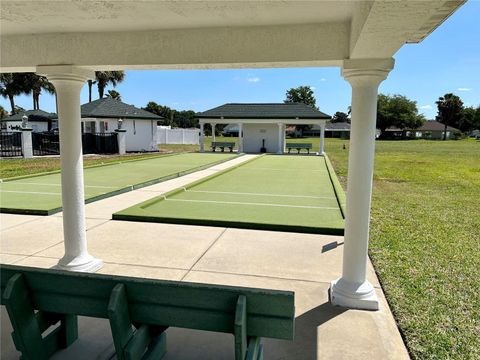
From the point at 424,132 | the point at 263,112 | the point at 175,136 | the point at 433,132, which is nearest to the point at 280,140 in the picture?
the point at 263,112

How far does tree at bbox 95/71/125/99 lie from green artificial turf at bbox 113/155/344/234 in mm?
33219

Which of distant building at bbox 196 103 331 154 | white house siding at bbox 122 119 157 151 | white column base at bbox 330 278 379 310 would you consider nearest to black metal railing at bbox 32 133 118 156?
white house siding at bbox 122 119 157 151

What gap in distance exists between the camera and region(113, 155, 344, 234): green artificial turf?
23.5 ft

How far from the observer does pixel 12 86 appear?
1875 inches

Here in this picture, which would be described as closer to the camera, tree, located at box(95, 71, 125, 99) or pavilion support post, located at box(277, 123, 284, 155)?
pavilion support post, located at box(277, 123, 284, 155)

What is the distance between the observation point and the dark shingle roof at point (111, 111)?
28.1 metres

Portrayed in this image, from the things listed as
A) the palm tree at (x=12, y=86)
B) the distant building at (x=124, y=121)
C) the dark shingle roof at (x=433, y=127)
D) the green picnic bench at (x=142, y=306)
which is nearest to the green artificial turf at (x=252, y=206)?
the green picnic bench at (x=142, y=306)

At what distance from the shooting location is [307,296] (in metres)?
4.23

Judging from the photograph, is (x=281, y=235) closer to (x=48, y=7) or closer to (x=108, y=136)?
(x=48, y=7)

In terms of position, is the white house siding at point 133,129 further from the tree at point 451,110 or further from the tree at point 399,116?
the tree at point 451,110

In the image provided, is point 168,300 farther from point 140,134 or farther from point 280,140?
point 140,134

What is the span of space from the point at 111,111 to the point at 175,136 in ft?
63.9

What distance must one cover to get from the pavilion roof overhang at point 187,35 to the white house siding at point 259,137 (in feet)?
88.1

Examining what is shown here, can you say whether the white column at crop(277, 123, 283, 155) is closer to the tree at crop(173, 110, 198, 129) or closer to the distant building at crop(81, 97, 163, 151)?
the distant building at crop(81, 97, 163, 151)
